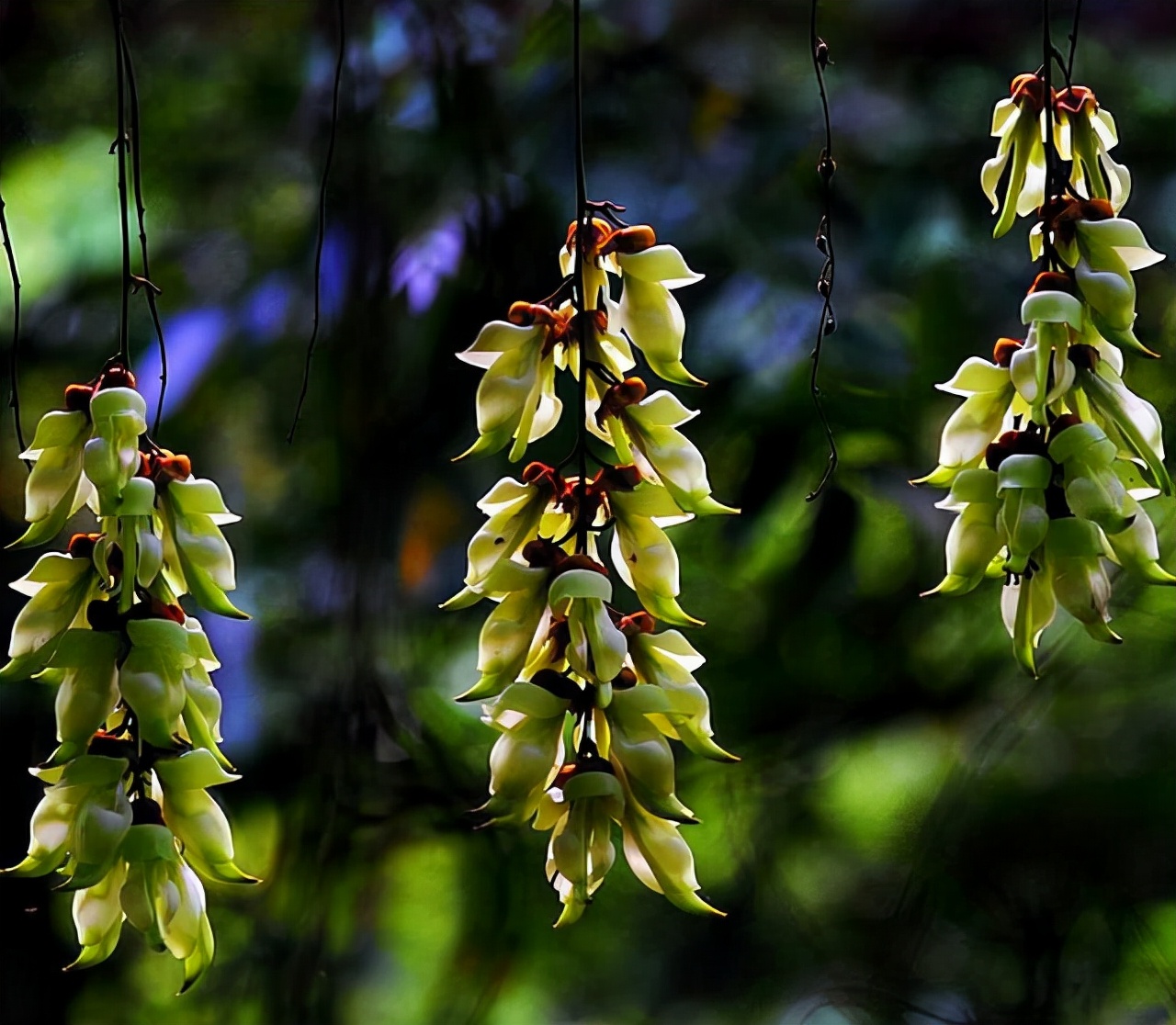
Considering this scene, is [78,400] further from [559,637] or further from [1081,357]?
[1081,357]

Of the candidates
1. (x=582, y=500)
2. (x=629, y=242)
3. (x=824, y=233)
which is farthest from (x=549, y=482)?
(x=824, y=233)

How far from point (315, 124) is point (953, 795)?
1.04 m

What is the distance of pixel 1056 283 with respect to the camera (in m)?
0.63

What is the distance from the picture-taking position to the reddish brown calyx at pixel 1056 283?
63 cm

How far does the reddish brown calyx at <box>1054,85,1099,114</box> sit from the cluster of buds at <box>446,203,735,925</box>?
23cm

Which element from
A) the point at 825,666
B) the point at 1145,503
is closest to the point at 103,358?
the point at 825,666

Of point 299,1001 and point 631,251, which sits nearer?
point 631,251

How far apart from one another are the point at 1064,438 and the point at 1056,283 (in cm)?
8

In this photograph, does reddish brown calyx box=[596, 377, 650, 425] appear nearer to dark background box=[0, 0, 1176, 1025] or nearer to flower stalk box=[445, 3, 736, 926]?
flower stalk box=[445, 3, 736, 926]

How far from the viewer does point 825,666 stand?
1.43 metres

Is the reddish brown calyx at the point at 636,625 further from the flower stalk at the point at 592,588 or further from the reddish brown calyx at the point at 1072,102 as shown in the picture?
the reddish brown calyx at the point at 1072,102

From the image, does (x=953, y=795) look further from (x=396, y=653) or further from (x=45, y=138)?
(x=45, y=138)

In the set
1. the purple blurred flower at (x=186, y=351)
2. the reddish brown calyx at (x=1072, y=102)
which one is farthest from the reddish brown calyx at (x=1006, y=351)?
the purple blurred flower at (x=186, y=351)

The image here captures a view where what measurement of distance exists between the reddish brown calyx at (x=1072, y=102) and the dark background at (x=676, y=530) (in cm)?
74
